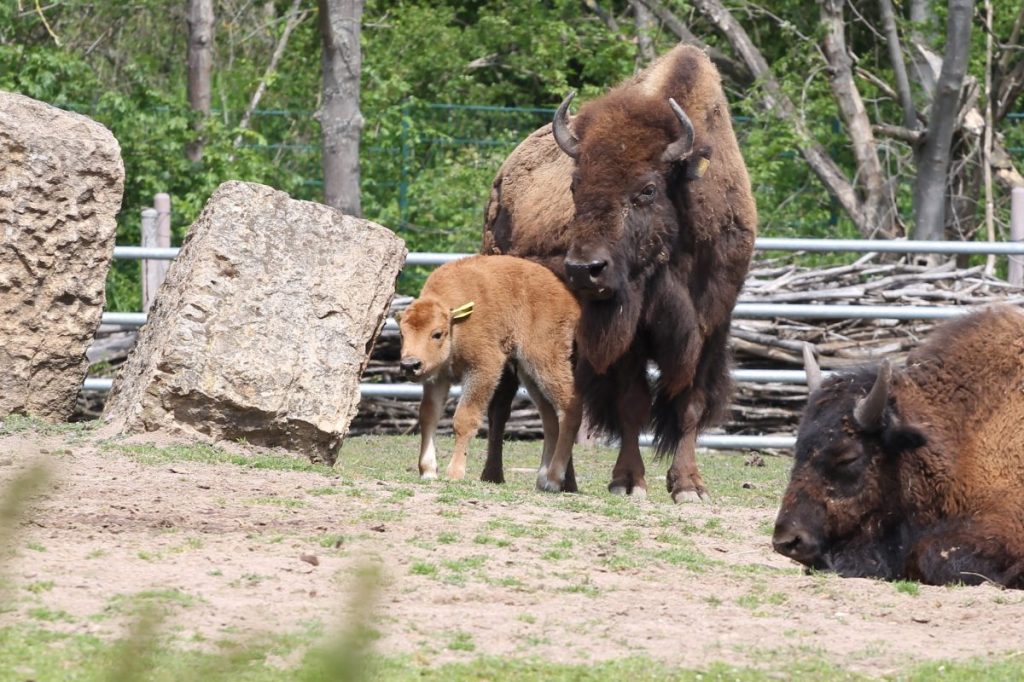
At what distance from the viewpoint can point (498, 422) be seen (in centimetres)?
880

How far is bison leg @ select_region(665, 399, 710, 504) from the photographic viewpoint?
8250 millimetres

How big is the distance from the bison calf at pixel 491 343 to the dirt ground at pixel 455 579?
1.14 meters

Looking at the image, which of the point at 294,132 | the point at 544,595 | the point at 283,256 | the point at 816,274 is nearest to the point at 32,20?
the point at 294,132

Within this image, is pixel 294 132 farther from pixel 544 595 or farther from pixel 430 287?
pixel 544 595

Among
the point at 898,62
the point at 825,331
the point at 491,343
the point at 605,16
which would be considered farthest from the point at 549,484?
the point at 605,16

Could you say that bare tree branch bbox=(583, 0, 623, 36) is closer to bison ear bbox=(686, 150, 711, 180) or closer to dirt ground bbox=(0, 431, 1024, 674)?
bison ear bbox=(686, 150, 711, 180)

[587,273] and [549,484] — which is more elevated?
[587,273]

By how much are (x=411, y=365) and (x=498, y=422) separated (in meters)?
1.26

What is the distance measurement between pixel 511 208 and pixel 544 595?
188 inches

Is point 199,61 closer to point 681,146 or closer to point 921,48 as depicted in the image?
point 921,48

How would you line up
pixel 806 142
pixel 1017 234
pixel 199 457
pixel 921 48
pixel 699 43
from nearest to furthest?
1. pixel 199 457
2. pixel 1017 234
3. pixel 806 142
4. pixel 921 48
5. pixel 699 43

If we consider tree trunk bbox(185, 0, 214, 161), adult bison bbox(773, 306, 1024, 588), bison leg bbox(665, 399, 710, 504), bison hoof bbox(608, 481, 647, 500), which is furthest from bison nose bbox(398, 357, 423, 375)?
tree trunk bbox(185, 0, 214, 161)

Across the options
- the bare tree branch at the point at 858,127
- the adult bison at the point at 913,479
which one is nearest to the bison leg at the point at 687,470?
the adult bison at the point at 913,479

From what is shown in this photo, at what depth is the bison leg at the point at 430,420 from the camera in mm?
7930
